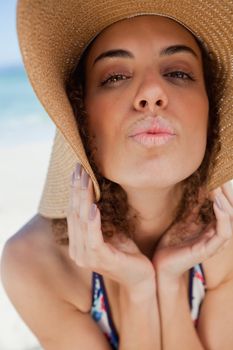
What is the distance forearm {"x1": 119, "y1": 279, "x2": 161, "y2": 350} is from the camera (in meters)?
2.05

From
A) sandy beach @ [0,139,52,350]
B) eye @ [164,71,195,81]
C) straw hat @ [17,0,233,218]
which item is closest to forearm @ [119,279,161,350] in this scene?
straw hat @ [17,0,233,218]

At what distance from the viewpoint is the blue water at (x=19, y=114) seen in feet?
22.9

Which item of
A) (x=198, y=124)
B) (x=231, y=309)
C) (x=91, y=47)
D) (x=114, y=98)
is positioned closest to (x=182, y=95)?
(x=198, y=124)

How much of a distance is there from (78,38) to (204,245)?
909 millimetres

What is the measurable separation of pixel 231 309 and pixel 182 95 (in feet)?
3.42

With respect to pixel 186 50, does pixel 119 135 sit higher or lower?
lower

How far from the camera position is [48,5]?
151cm

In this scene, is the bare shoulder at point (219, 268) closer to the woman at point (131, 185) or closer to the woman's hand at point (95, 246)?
the woman at point (131, 185)

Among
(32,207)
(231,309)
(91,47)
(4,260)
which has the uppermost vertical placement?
(91,47)

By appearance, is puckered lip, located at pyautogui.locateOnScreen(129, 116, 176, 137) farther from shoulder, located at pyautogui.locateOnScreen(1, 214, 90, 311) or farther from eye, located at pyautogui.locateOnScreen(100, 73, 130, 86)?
shoulder, located at pyautogui.locateOnScreen(1, 214, 90, 311)

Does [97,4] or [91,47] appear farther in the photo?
[91,47]

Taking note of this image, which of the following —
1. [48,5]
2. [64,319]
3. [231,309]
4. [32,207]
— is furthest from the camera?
[32,207]

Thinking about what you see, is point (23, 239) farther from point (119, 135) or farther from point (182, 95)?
point (182, 95)

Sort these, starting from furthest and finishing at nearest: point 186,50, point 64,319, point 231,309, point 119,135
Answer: point 231,309 → point 64,319 → point 186,50 → point 119,135
